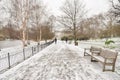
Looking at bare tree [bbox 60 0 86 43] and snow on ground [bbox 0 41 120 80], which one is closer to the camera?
snow on ground [bbox 0 41 120 80]

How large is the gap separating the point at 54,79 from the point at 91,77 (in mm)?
1637

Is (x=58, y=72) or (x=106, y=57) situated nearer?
(x=58, y=72)

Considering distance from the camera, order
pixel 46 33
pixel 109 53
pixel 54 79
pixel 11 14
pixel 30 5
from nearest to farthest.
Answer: pixel 54 79 → pixel 109 53 → pixel 11 14 → pixel 30 5 → pixel 46 33

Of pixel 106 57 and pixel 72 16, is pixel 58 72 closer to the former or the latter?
pixel 106 57

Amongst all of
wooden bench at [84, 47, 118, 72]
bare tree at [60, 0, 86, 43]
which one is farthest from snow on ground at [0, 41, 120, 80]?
bare tree at [60, 0, 86, 43]

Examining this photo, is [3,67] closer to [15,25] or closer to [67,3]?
[15,25]

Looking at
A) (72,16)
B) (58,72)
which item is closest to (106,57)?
(58,72)

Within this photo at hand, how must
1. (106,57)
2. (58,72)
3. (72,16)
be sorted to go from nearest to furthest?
(58,72) < (106,57) < (72,16)

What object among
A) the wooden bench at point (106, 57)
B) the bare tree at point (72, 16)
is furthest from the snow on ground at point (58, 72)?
the bare tree at point (72, 16)

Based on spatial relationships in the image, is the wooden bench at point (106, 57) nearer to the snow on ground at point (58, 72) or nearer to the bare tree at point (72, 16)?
the snow on ground at point (58, 72)

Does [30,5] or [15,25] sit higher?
[30,5]

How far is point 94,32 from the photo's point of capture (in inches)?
2778

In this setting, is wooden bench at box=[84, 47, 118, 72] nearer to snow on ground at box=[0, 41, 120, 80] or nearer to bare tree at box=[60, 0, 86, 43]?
snow on ground at box=[0, 41, 120, 80]

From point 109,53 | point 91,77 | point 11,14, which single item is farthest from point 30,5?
point 91,77
